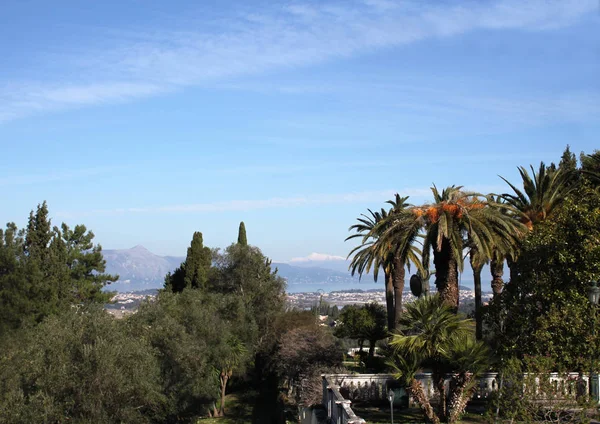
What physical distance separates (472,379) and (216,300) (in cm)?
A: 3036

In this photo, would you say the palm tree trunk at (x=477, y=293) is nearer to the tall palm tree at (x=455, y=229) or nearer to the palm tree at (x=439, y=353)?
the tall palm tree at (x=455, y=229)

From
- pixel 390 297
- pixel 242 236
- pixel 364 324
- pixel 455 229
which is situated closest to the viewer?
pixel 455 229

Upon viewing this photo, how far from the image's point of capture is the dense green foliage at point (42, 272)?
38781 mm

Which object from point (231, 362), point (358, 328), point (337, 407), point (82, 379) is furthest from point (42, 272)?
point (337, 407)

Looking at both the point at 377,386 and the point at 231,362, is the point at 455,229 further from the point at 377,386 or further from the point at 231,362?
the point at 231,362

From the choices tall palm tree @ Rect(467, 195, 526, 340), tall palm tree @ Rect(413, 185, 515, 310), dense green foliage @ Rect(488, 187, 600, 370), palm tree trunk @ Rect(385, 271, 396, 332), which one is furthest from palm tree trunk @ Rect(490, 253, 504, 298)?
dense green foliage @ Rect(488, 187, 600, 370)

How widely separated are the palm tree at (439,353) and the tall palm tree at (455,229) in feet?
23.2

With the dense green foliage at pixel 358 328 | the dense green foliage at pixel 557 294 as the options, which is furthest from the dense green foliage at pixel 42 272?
the dense green foliage at pixel 557 294

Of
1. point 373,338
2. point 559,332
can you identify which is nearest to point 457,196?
point 559,332

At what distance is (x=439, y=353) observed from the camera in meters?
18.1

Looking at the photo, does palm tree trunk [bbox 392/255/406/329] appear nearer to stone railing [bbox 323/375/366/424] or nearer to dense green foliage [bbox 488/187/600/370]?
dense green foliage [bbox 488/187/600/370]

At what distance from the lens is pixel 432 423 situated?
59.5 ft

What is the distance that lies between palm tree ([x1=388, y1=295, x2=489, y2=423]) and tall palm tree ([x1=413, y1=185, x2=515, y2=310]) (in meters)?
7.07

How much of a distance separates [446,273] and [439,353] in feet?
30.8
